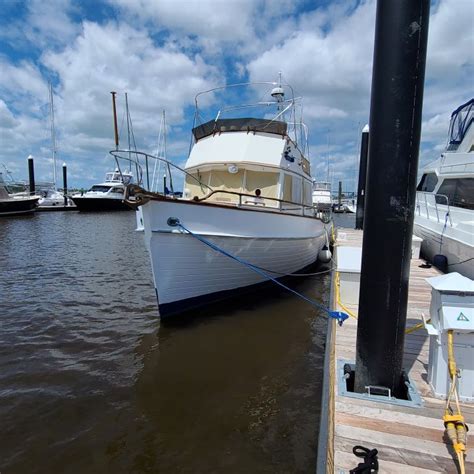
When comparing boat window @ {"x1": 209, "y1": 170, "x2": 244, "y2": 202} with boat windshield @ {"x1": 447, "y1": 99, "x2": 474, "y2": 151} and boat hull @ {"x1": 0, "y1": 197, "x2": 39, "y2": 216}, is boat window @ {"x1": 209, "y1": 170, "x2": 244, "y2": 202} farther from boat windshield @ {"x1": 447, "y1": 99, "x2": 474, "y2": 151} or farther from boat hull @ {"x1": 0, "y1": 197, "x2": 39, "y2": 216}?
boat hull @ {"x1": 0, "y1": 197, "x2": 39, "y2": 216}

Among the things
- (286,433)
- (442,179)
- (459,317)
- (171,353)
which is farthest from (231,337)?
(442,179)

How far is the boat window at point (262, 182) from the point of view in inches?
357

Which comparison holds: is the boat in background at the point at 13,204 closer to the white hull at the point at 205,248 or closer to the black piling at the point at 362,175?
the black piling at the point at 362,175

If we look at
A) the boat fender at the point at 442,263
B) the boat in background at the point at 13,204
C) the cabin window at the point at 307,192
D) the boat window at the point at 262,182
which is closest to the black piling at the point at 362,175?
the cabin window at the point at 307,192

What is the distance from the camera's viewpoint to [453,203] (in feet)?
29.9

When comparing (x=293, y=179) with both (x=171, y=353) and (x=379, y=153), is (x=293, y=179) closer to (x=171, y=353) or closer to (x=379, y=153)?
(x=171, y=353)

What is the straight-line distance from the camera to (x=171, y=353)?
5.71m

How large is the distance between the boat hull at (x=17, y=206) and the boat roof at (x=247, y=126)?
29165 millimetres

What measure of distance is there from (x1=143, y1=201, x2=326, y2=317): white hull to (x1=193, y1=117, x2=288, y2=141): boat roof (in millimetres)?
2421

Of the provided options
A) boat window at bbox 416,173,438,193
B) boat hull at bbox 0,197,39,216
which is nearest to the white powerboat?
boat hull at bbox 0,197,39,216

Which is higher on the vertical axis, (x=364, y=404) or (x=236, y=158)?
(x=236, y=158)

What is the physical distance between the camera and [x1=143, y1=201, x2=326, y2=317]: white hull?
6242mm

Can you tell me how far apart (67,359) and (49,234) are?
58.2 ft

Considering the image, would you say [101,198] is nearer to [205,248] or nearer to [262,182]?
[262,182]
